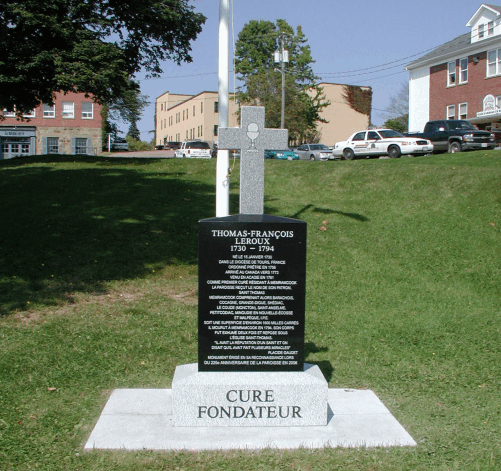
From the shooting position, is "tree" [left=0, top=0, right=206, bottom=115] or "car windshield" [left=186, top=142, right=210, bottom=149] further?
"car windshield" [left=186, top=142, right=210, bottom=149]

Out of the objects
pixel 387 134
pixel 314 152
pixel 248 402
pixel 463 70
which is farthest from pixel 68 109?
pixel 248 402

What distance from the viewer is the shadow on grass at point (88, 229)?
967cm

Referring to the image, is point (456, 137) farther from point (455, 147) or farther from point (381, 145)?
point (381, 145)

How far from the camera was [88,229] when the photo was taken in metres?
12.6

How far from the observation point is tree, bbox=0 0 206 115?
893 inches

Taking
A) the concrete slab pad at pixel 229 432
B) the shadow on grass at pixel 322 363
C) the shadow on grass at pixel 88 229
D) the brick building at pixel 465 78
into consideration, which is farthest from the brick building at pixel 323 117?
the concrete slab pad at pixel 229 432

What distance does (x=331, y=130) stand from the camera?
7094 cm

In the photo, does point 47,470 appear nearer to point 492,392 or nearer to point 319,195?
point 492,392

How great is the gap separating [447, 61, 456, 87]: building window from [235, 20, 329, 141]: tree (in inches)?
615

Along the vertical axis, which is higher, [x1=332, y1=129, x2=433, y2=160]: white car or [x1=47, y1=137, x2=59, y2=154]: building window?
[x1=47, y1=137, x2=59, y2=154]: building window

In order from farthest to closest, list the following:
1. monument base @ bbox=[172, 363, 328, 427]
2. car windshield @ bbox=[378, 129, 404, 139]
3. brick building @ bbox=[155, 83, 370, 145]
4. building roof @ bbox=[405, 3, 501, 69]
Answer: brick building @ bbox=[155, 83, 370, 145]
building roof @ bbox=[405, 3, 501, 69]
car windshield @ bbox=[378, 129, 404, 139]
monument base @ bbox=[172, 363, 328, 427]

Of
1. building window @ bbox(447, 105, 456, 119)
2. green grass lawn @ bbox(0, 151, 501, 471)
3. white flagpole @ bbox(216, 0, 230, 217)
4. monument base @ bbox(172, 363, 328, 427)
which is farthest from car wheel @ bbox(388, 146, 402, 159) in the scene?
monument base @ bbox(172, 363, 328, 427)

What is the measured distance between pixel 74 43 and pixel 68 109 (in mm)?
37174

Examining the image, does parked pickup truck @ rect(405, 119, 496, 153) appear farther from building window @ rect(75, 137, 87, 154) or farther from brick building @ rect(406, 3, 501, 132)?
building window @ rect(75, 137, 87, 154)
